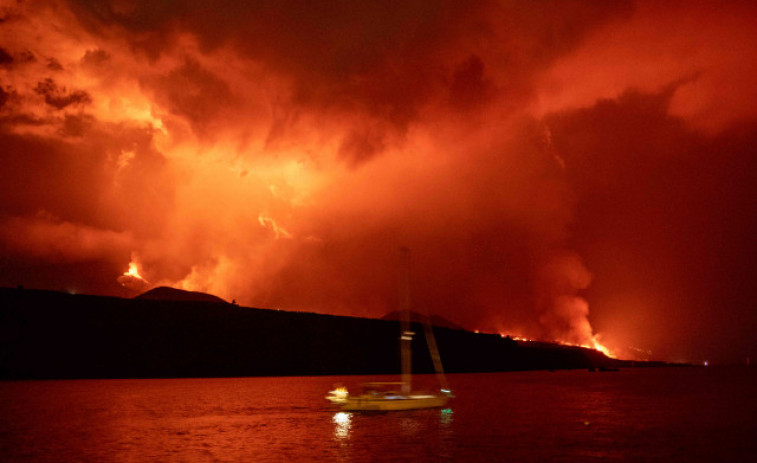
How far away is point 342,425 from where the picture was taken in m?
71.1

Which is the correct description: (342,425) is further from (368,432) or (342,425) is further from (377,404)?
(377,404)

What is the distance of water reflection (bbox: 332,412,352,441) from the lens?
2429 inches

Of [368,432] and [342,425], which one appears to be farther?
[342,425]

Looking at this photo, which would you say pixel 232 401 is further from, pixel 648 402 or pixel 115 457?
pixel 648 402

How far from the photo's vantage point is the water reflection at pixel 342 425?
2429 inches

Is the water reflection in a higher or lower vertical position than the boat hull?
lower

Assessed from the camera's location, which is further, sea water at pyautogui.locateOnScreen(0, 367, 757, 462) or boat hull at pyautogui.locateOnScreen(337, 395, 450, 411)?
boat hull at pyautogui.locateOnScreen(337, 395, 450, 411)

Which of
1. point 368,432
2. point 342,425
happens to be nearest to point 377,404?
point 342,425

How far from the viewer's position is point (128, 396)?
377 feet

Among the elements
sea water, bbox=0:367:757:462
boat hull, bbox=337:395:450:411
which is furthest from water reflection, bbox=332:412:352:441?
boat hull, bbox=337:395:450:411

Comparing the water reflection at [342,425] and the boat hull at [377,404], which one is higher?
the boat hull at [377,404]

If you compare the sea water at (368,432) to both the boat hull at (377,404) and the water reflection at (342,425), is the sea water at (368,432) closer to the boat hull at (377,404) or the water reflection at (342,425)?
the water reflection at (342,425)

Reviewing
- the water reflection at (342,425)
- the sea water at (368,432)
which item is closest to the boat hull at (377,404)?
the sea water at (368,432)

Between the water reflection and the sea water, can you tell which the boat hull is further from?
the water reflection
